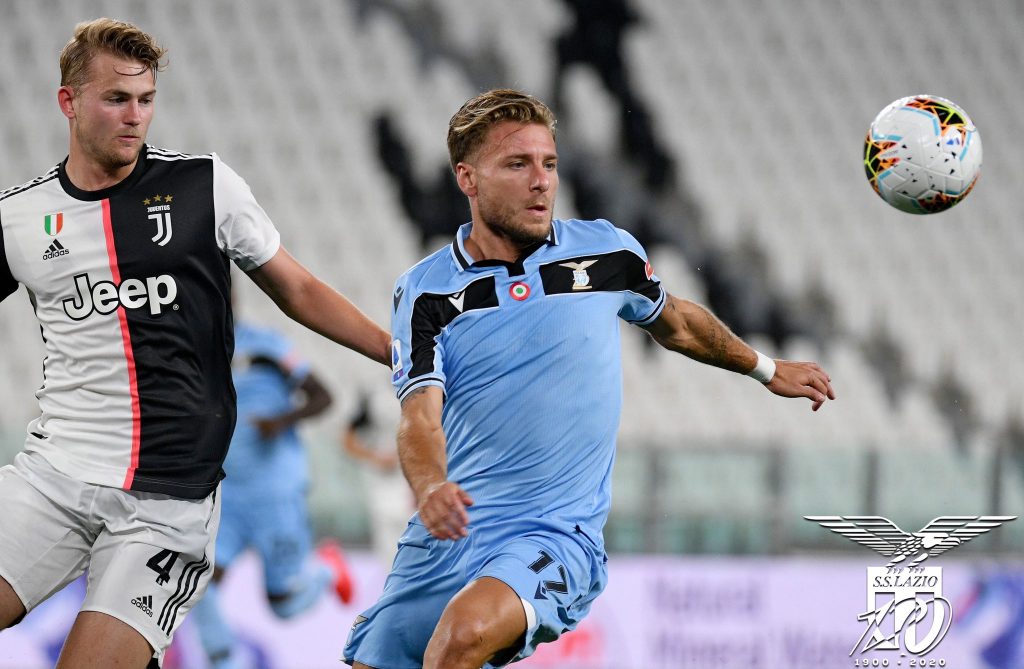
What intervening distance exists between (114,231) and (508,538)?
1.33 metres

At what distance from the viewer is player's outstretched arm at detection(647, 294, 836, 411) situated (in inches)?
156

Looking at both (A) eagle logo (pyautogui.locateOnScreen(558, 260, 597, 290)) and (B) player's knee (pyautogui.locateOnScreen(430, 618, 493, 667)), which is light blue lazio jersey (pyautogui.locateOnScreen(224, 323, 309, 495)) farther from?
(B) player's knee (pyautogui.locateOnScreen(430, 618, 493, 667))

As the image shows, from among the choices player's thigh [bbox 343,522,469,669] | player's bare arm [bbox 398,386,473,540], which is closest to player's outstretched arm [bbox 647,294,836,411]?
player's bare arm [bbox 398,386,473,540]

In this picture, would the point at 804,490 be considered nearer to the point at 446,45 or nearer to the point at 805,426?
the point at 805,426

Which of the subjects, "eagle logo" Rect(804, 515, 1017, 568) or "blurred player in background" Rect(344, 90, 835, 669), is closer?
"blurred player in background" Rect(344, 90, 835, 669)

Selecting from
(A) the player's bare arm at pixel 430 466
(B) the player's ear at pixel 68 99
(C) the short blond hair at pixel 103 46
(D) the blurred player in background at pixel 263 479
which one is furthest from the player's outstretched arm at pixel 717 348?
(D) the blurred player in background at pixel 263 479

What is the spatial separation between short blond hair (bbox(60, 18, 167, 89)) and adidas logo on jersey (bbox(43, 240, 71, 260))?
42 centimetres

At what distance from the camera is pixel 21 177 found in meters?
9.40

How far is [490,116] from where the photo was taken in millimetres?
3832

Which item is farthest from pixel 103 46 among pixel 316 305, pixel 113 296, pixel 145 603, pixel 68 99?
pixel 145 603

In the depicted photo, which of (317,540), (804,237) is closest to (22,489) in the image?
(317,540)

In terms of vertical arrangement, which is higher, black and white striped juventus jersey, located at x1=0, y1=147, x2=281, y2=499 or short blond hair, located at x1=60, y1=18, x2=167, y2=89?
short blond hair, located at x1=60, y1=18, x2=167, y2=89

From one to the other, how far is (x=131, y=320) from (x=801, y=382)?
79.0 inches

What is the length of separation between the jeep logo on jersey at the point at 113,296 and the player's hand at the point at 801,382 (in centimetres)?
187
